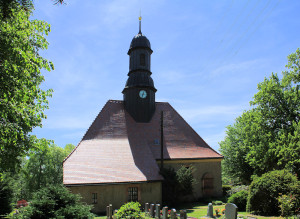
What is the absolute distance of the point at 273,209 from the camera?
49.1ft

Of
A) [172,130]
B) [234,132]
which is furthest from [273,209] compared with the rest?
[234,132]

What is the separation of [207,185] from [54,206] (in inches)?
739

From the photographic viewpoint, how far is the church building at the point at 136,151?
63.3 ft

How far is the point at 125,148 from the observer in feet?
74.8

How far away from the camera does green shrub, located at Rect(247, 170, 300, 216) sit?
1460 centimetres

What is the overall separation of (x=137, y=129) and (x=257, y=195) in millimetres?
14009

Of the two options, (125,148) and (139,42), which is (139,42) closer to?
(139,42)

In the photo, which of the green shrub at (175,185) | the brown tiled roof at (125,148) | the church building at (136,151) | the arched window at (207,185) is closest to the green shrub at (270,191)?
the green shrub at (175,185)

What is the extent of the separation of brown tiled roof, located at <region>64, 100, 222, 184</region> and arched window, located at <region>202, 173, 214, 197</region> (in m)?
2.20

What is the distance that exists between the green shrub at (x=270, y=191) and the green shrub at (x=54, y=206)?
36.9ft

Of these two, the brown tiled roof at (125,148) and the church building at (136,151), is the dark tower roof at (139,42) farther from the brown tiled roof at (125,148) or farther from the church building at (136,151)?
the brown tiled roof at (125,148)

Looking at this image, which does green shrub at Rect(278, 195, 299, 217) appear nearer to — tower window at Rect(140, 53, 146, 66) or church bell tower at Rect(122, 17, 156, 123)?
church bell tower at Rect(122, 17, 156, 123)

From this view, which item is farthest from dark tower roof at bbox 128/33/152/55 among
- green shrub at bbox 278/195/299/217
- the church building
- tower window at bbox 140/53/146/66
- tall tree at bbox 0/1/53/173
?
green shrub at bbox 278/195/299/217

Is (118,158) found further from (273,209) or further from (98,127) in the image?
(273,209)
